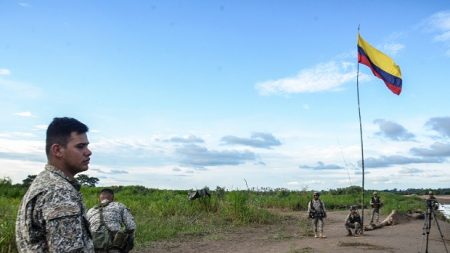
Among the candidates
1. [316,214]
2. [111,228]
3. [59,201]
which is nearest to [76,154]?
[59,201]

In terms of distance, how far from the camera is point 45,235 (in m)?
2.47

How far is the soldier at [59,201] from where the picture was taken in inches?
A: 93.0

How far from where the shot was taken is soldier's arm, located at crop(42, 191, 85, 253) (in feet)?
7.69

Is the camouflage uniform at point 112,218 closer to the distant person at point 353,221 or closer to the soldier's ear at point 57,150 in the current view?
the soldier's ear at point 57,150

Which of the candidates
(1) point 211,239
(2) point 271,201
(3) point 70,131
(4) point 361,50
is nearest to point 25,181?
(2) point 271,201

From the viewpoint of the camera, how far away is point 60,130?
270 centimetres

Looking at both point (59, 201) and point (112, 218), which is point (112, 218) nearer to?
point (112, 218)

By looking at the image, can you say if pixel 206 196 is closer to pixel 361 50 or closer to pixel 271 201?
pixel 361 50

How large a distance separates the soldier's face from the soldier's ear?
1cm

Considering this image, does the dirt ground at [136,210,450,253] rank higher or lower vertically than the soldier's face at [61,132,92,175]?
lower

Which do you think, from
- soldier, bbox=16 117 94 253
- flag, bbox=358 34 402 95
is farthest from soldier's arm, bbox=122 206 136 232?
flag, bbox=358 34 402 95

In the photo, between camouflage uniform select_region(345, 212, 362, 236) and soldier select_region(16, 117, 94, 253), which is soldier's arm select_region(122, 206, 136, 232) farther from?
camouflage uniform select_region(345, 212, 362, 236)

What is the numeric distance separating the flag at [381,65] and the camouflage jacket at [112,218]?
13.2 m

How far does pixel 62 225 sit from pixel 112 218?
3989 mm
